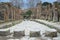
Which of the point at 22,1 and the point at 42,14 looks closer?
the point at 22,1

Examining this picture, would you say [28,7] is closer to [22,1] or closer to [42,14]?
→ [22,1]

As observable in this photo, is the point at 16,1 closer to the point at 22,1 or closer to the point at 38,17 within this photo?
the point at 22,1

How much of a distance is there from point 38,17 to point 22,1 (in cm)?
479

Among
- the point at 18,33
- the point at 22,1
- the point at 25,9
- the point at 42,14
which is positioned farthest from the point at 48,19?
the point at 18,33

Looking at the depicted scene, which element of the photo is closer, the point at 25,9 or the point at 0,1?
the point at 0,1

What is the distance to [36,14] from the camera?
17281 millimetres

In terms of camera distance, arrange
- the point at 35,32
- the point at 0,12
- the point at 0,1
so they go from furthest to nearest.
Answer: the point at 0,12
the point at 0,1
the point at 35,32

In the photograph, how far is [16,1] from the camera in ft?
40.5

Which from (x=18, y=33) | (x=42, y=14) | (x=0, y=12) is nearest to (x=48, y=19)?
(x=42, y=14)

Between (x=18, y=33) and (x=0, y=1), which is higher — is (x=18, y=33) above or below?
below

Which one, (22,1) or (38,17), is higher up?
(22,1)

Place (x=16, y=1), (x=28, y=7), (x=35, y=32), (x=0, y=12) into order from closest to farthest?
(x=35, y=32) < (x=0, y=12) < (x=16, y=1) < (x=28, y=7)

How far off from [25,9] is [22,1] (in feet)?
4.84

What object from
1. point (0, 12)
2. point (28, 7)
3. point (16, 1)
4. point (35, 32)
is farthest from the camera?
point (28, 7)
